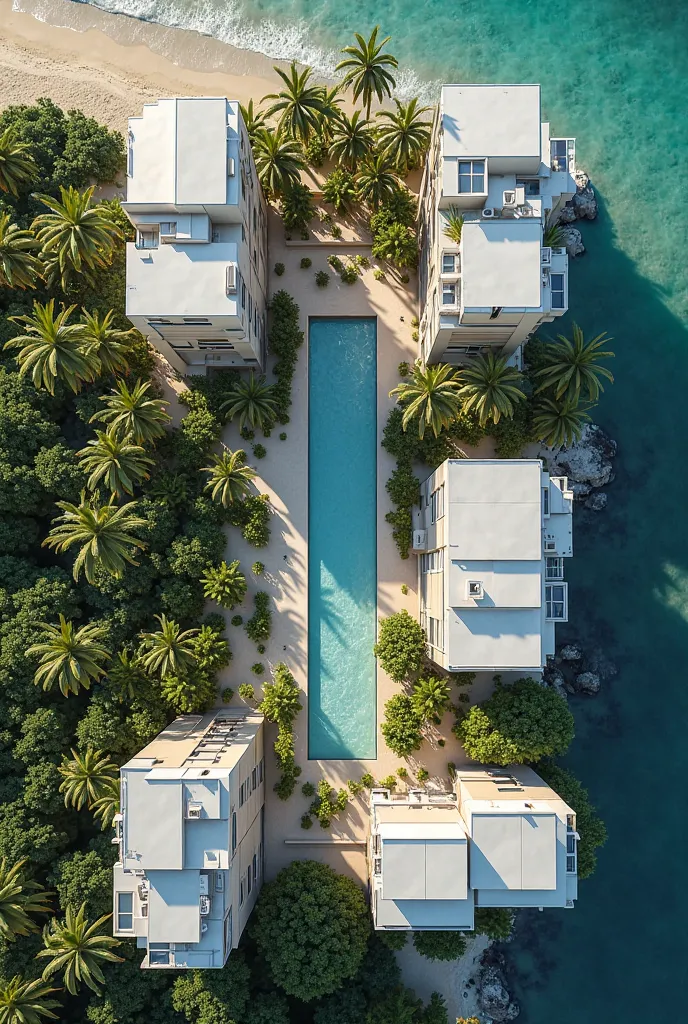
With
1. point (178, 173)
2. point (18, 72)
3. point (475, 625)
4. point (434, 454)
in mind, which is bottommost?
point (475, 625)

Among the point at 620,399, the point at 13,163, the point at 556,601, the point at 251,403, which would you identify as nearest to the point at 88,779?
the point at 251,403

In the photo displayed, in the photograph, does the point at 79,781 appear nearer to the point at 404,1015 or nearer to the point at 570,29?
the point at 404,1015

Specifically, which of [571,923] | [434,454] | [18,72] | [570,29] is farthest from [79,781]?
[570,29]

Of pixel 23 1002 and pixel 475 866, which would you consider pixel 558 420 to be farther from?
pixel 23 1002

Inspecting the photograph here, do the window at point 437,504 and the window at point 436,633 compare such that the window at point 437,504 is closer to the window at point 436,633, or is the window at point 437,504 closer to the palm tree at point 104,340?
the window at point 436,633

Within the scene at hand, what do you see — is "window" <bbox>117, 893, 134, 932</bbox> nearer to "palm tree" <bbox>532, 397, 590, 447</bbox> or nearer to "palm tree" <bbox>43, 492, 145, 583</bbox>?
"palm tree" <bbox>43, 492, 145, 583</bbox>

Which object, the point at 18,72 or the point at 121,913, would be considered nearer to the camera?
the point at 121,913
